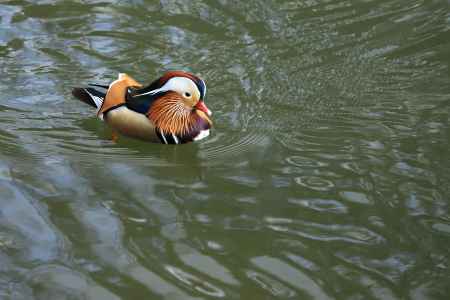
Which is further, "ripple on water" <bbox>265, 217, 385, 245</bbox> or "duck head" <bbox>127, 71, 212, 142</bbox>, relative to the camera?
"duck head" <bbox>127, 71, 212, 142</bbox>

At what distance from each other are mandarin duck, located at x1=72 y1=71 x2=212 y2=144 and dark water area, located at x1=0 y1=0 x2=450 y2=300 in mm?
117

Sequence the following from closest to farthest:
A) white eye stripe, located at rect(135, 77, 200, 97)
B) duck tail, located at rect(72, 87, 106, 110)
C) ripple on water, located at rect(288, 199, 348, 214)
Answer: ripple on water, located at rect(288, 199, 348, 214)
white eye stripe, located at rect(135, 77, 200, 97)
duck tail, located at rect(72, 87, 106, 110)

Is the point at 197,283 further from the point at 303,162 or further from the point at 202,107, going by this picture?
the point at 202,107

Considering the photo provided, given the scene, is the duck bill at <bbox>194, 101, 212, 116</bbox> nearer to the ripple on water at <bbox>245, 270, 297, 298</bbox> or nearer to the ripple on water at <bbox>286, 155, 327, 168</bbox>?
the ripple on water at <bbox>286, 155, 327, 168</bbox>

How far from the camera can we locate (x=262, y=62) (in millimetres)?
6766

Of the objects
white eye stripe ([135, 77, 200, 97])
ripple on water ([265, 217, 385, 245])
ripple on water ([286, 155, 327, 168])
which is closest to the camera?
ripple on water ([265, 217, 385, 245])

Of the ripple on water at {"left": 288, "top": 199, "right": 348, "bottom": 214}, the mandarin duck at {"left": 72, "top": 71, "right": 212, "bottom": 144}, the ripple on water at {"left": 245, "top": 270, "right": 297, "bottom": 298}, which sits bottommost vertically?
the ripple on water at {"left": 245, "top": 270, "right": 297, "bottom": 298}

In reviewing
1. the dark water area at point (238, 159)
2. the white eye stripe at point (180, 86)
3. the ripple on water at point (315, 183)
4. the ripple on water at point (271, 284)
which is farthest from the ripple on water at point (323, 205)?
the white eye stripe at point (180, 86)

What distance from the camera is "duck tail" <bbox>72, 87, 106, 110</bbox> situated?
5.75 metres

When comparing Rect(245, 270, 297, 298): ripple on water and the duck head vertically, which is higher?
the duck head

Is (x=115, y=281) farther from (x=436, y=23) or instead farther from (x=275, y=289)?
(x=436, y=23)

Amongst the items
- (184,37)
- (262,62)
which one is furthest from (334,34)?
(184,37)

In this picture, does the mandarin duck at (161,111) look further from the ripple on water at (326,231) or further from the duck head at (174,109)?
the ripple on water at (326,231)

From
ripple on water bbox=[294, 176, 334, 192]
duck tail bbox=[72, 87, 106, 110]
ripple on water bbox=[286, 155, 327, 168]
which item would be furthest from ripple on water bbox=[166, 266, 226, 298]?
duck tail bbox=[72, 87, 106, 110]
